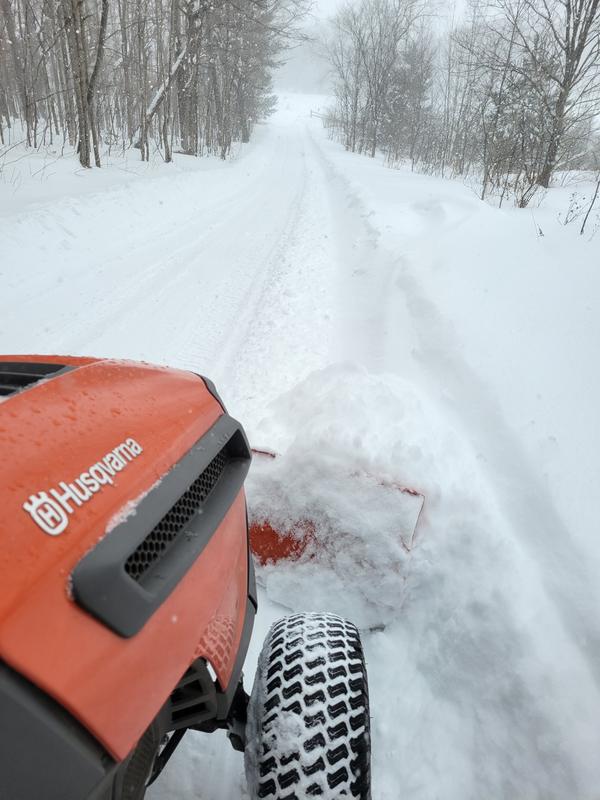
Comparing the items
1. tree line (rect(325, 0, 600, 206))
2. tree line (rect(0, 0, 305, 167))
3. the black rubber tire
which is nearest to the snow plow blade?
the black rubber tire

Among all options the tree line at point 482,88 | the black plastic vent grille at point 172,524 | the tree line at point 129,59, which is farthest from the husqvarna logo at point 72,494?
the tree line at point 129,59

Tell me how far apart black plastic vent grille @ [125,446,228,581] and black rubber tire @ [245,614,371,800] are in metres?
0.52

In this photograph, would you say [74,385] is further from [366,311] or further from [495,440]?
[366,311]

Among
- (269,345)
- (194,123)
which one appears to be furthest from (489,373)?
(194,123)

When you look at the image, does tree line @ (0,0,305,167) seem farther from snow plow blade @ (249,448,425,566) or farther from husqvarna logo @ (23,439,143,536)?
husqvarna logo @ (23,439,143,536)

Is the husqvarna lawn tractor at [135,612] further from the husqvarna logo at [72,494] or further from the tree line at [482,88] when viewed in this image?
the tree line at [482,88]

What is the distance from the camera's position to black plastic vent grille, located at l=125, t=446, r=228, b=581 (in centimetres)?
79

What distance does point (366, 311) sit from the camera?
479cm

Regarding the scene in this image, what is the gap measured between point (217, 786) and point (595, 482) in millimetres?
2018

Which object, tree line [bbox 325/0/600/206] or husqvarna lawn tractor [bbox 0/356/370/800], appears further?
tree line [bbox 325/0/600/206]

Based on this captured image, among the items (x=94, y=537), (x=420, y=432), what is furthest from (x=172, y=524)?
(x=420, y=432)

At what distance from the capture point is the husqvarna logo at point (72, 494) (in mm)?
685

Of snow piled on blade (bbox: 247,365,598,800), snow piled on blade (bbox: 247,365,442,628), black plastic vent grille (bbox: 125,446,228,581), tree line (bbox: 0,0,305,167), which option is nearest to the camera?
black plastic vent grille (bbox: 125,446,228,581)

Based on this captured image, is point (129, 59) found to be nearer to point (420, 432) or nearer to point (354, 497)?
point (420, 432)
